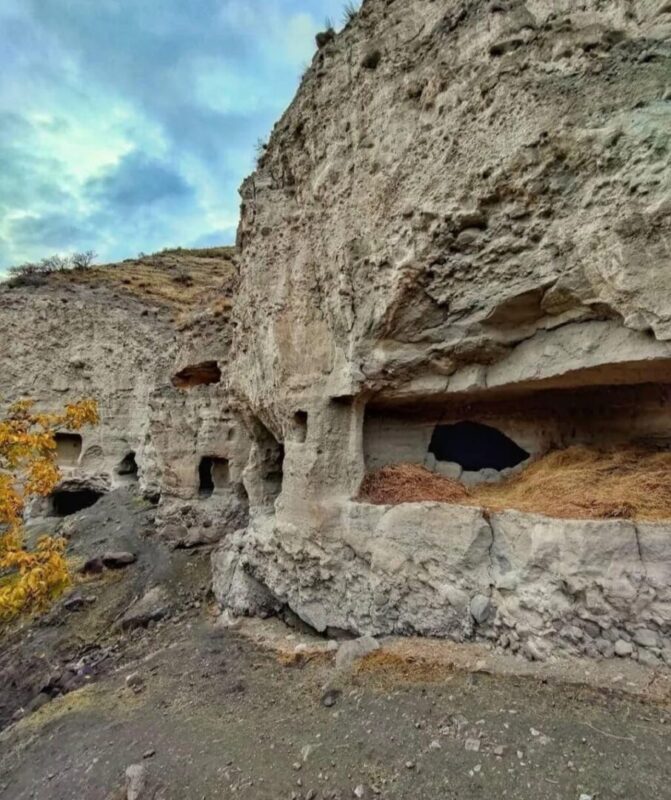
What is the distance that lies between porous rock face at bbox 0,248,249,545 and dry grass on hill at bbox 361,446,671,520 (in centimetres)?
717

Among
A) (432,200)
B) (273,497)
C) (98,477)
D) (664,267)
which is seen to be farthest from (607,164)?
(98,477)

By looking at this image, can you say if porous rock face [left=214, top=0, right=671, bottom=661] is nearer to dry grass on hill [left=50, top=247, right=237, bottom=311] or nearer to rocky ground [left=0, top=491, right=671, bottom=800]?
rocky ground [left=0, top=491, right=671, bottom=800]

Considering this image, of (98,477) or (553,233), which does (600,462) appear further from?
(98,477)

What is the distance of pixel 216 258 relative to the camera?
4128cm

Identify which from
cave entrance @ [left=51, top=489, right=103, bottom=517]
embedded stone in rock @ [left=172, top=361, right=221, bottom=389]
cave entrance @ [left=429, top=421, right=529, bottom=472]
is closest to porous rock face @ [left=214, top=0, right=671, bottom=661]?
cave entrance @ [left=429, top=421, right=529, bottom=472]

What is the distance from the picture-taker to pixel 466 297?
6.31 m

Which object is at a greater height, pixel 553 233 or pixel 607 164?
pixel 607 164

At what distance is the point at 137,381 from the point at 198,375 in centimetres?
902

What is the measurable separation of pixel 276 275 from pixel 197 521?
7995mm

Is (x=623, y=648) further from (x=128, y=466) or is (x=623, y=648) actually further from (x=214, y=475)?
(x=128, y=466)

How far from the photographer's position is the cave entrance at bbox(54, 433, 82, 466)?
872 inches

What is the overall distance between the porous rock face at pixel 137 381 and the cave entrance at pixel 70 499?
0.35 meters

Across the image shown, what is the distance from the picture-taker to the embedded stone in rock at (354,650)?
6148 millimetres

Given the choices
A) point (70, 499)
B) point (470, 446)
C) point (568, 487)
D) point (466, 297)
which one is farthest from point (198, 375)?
point (568, 487)
